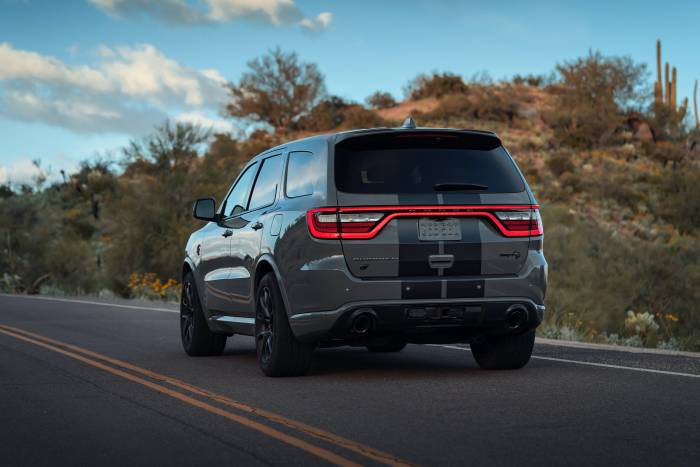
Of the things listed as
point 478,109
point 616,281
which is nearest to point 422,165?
point 616,281

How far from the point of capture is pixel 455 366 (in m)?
11.2

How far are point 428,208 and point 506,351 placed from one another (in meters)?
1.80

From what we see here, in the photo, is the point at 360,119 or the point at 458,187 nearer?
the point at 458,187

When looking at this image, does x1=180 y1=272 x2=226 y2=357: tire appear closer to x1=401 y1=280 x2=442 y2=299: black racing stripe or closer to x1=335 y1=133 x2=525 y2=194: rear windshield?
x1=335 y1=133 x2=525 y2=194: rear windshield

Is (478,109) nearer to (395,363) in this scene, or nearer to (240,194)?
(240,194)

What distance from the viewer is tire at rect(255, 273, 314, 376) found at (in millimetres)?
9867

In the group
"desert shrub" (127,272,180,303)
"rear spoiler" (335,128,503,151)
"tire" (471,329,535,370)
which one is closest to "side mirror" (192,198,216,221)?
"rear spoiler" (335,128,503,151)

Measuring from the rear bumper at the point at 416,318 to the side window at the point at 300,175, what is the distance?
1121 mm

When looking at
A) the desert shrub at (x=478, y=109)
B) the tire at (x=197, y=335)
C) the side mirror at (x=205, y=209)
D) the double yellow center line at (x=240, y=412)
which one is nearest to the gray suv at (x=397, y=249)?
the double yellow center line at (x=240, y=412)

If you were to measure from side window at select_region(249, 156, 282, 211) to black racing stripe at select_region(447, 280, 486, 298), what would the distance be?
A: 2.04 m

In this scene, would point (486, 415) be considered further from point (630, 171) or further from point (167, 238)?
point (630, 171)

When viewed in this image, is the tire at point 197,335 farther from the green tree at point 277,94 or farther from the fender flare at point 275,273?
the green tree at point 277,94

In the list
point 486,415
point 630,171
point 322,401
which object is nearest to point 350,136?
point 322,401

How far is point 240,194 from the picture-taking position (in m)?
11.9
